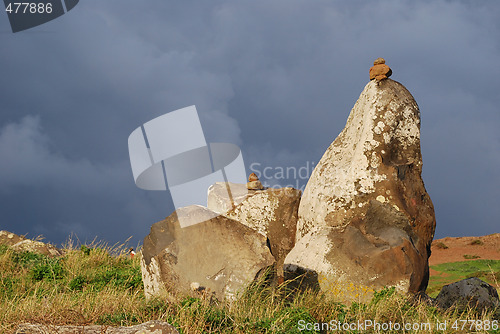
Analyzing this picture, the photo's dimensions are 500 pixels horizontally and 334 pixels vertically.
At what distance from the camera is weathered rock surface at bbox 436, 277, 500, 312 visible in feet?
34.0

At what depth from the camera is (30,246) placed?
15.1 meters

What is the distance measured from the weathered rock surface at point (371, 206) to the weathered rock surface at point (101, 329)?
4134 mm

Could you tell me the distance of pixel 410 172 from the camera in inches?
374

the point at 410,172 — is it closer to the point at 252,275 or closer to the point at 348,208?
the point at 348,208

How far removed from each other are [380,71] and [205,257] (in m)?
5.27

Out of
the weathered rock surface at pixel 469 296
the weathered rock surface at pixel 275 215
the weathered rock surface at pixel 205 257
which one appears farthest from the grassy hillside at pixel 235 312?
the weathered rock surface at pixel 469 296

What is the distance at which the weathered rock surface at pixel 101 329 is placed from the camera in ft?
14.4

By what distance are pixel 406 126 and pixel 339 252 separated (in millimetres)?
3037

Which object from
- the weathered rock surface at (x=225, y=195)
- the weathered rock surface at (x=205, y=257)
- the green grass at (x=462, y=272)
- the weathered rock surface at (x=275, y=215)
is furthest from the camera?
the green grass at (x=462, y=272)

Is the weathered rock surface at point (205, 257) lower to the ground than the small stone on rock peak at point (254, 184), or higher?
lower

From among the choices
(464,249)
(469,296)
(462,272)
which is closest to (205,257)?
(469,296)

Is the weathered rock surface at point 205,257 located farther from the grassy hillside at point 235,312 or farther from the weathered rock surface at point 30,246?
the weathered rock surface at point 30,246

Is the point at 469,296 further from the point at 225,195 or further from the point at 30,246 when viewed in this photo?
the point at 30,246

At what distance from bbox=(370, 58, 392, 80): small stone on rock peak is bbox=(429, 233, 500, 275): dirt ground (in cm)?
1991
